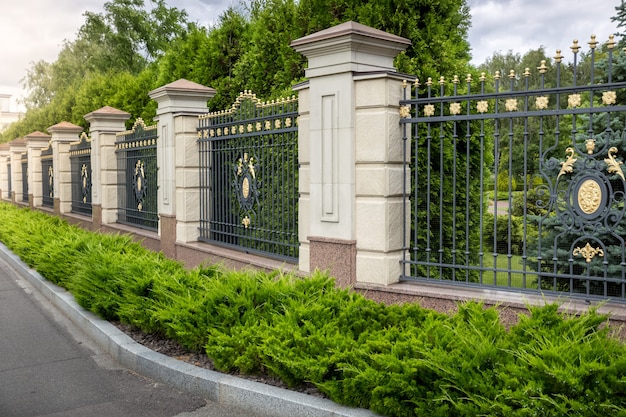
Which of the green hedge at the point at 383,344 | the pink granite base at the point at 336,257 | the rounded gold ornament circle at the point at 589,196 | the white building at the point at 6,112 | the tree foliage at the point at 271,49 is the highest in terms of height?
the white building at the point at 6,112

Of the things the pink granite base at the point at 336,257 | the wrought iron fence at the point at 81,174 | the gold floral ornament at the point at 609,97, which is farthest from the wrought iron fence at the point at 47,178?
the gold floral ornament at the point at 609,97

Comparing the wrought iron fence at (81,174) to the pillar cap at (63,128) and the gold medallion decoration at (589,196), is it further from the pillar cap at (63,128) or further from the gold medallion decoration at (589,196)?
the gold medallion decoration at (589,196)

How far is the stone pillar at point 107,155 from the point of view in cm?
1364

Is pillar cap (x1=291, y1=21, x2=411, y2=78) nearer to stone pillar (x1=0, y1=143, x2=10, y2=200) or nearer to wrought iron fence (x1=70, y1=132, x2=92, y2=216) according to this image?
wrought iron fence (x1=70, y1=132, x2=92, y2=216)

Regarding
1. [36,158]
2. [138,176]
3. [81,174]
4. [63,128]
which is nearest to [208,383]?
[138,176]

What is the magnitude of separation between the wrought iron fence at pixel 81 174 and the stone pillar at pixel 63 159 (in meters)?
0.26

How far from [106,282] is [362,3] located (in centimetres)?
508

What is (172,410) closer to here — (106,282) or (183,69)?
(106,282)

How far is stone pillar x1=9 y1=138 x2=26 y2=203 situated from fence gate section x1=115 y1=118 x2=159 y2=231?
43.7 feet

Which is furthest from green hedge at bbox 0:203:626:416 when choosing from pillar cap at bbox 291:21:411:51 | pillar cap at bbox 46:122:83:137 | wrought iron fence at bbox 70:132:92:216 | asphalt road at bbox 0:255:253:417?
pillar cap at bbox 46:122:83:137

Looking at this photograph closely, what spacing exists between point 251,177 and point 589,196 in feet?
15.3

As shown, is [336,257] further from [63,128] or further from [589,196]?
[63,128]

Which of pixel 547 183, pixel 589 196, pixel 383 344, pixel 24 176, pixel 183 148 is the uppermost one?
pixel 183 148

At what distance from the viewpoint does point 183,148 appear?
9.88m
